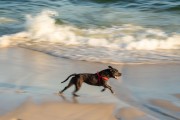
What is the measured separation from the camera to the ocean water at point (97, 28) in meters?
9.46

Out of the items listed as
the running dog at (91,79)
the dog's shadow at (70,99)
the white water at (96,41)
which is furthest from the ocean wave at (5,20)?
the dog's shadow at (70,99)

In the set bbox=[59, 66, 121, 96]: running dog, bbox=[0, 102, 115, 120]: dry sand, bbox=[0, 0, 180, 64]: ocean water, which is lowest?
bbox=[0, 102, 115, 120]: dry sand

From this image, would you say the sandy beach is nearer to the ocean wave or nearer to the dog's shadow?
the dog's shadow

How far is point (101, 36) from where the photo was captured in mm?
11320

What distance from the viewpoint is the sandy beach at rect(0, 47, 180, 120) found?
5.29 metres

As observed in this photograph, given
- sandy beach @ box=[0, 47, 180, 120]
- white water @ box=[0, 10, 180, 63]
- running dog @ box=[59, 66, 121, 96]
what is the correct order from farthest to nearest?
white water @ box=[0, 10, 180, 63] < running dog @ box=[59, 66, 121, 96] < sandy beach @ box=[0, 47, 180, 120]

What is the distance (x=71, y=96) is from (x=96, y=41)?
4.67 metres

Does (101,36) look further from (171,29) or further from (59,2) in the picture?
(59,2)

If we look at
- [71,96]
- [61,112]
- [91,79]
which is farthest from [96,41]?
[61,112]

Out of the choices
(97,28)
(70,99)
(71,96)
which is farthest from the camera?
(97,28)

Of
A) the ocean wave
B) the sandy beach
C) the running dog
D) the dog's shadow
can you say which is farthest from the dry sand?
the ocean wave

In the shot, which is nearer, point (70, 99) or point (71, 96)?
point (70, 99)

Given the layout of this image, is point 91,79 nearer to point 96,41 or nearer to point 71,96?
point 71,96

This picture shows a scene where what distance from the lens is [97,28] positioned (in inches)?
495
